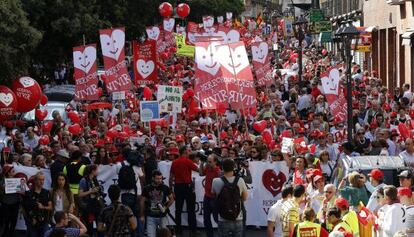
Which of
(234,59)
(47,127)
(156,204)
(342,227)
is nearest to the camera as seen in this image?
(342,227)

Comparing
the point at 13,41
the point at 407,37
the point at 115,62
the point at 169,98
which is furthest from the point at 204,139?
the point at 407,37

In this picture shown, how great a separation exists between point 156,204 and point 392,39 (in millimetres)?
31079

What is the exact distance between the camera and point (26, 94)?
2342 centimetres

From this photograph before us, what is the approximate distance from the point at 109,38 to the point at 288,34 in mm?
49519

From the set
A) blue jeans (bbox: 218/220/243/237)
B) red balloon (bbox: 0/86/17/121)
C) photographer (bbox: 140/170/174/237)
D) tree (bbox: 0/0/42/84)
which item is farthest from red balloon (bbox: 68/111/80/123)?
blue jeans (bbox: 218/220/243/237)

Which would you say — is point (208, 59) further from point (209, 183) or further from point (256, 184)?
point (209, 183)

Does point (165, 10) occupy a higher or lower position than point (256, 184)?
higher

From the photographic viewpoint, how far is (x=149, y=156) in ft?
60.1

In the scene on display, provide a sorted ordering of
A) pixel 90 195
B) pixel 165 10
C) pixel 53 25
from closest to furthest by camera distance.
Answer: pixel 90 195 → pixel 53 25 → pixel 165 10

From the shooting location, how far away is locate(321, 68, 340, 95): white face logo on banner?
23531 millimetres

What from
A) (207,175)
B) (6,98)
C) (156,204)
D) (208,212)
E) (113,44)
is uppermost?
(113,44)

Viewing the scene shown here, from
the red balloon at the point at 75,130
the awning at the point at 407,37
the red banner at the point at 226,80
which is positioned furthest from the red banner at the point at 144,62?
the awning at the point at 407,37

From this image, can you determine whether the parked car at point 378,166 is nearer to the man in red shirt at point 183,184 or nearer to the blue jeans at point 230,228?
the blue jeans at point 230,228

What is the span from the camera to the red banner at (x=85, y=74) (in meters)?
25.4
